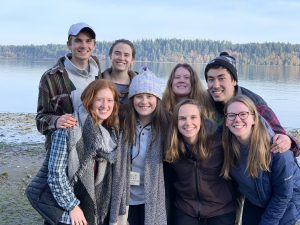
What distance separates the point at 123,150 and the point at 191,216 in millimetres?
972

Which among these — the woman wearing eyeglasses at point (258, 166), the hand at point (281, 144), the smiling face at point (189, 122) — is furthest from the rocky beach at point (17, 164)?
the hand at point (281, 144)

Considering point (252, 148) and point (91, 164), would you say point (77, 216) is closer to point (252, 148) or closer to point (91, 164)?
point (91, 164)

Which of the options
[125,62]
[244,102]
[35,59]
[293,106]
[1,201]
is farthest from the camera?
[35,59]

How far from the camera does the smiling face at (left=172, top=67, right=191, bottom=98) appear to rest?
16.2 ft

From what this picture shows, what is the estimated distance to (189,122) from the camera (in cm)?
415

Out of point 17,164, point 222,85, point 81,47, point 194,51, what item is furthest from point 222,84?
point 194,51

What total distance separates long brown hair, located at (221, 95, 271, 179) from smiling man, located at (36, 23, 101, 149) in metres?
1.61

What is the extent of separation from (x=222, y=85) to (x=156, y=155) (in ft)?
3.62

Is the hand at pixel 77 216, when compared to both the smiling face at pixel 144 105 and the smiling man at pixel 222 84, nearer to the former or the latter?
the smiling face at pixel 144 105

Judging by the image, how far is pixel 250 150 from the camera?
3.97m

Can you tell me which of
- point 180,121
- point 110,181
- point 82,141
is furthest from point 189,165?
point 82,141

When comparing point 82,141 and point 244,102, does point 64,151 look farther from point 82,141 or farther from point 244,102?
point 244,102

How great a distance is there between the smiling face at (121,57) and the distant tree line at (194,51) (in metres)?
107

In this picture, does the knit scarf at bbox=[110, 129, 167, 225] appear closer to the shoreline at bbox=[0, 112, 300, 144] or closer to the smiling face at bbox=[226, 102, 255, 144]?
the smiling face at bbox=[226, 102, 255, 144]
